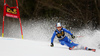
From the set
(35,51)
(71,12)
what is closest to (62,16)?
(71,12)

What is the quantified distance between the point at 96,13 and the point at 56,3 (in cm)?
388

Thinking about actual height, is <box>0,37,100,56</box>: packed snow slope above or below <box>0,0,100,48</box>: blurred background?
below

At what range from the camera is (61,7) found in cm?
1244

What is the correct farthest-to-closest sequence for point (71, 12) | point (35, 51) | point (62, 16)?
point (62, 16), point (71, 12), point (35, 51)

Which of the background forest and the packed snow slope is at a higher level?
the background forest

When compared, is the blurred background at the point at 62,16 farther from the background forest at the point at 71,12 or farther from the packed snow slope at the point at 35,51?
the packed snow slope at the point at 35,51

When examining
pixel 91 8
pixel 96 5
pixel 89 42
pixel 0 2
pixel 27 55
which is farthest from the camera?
pixel 0 2

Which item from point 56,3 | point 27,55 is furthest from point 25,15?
point 27,55

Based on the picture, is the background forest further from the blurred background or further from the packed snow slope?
the packed snow slope

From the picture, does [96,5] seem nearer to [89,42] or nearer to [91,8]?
[91,8]

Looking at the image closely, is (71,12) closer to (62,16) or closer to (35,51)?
(62,16)

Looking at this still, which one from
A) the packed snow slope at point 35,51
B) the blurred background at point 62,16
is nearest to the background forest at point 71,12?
the blurred background at point 62,16

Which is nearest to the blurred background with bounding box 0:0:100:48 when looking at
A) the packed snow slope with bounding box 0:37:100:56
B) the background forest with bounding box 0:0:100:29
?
the background forest with bounding box 0:0:100:29

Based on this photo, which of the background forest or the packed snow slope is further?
the background forest
